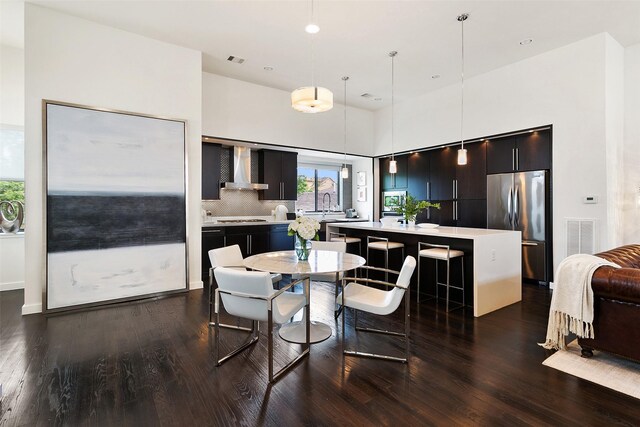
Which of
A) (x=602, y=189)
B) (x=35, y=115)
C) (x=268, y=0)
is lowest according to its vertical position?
(x=602, y=189)

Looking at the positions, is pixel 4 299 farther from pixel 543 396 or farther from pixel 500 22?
pixel 500 22

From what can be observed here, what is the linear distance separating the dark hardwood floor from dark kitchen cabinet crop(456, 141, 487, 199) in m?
2.85

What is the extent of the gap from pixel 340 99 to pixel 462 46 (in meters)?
2.76

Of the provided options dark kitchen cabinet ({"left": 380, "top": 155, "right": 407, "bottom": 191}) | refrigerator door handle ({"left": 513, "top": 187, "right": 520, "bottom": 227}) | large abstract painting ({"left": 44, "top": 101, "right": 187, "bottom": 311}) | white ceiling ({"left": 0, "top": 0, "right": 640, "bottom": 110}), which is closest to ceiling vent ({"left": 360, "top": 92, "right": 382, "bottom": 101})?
white ceiling ({"left": 0, "top": 0, "right": 640, "bottom": 110})

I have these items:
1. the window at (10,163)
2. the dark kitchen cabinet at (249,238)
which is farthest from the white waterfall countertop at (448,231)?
the window at (10,163)

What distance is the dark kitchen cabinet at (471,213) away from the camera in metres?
5.61

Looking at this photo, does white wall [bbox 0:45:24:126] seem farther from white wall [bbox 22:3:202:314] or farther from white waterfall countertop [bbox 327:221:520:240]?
white waterfall countertop [bbox 327:221:520:240]

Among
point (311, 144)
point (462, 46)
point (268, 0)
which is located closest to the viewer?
point (268, 0)

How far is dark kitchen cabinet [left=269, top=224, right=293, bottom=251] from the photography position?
6195mm

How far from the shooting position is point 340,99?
6.77 meters

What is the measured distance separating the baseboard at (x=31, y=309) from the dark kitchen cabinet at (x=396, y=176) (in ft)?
20.2

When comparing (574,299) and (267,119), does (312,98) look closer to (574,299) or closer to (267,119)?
(574,299)

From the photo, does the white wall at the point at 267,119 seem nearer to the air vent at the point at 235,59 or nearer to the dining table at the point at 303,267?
the air vent at the point at 235,59

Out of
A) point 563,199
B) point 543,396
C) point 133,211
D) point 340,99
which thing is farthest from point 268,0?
point 563,199
